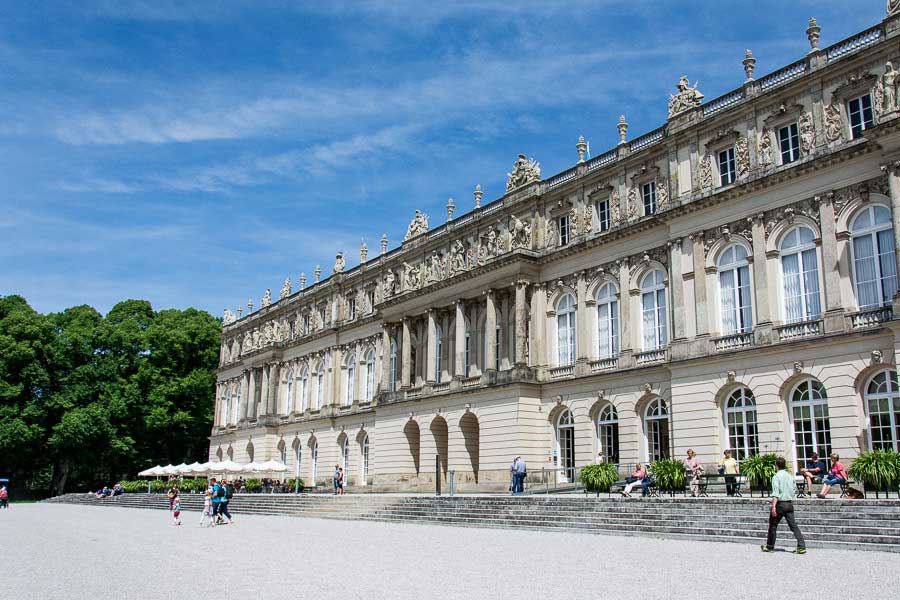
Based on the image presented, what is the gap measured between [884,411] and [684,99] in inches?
588

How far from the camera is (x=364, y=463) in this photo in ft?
179

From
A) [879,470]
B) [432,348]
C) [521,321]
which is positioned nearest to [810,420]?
[879,470]

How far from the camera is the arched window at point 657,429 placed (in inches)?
1315

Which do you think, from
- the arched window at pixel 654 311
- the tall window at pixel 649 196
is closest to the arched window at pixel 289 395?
the arched window at pixel 654 311

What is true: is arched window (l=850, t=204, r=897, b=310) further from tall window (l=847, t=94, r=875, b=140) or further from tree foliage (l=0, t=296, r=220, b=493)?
tree foliage (l=0, t=296, r=220, b=493)

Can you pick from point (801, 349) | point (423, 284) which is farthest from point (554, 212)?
point (801, 349)

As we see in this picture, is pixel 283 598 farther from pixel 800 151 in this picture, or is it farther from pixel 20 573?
pixel 800 151

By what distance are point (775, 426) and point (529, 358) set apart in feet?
44.7

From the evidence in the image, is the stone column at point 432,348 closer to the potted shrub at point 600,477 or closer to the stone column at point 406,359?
the stone column at point 406,359

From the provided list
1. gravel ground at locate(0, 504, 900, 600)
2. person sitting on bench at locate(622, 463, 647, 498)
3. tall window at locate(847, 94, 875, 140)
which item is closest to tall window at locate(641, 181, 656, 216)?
tall window at locate(847, 94, 875, 140)

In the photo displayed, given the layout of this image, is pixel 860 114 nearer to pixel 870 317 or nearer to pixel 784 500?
pixel 870 317

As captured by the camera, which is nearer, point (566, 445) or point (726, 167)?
point (726, 167)

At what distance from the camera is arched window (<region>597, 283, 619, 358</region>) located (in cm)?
3638

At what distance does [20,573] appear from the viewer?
15164 mm
